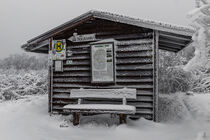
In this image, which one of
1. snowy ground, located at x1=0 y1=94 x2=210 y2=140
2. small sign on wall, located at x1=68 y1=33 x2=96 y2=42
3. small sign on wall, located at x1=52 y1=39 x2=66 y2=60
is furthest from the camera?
small sign on wall, located at x1=52 y1=39 x2=66 y2=60

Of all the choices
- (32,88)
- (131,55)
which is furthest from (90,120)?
(32,88)

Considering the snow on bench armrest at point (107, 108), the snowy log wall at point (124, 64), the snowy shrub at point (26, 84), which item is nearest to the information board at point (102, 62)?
the snowy log wall at point (124, 64)

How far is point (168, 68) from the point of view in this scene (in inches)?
461

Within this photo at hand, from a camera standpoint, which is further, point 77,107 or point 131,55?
point 131,55

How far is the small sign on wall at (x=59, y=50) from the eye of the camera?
7.93 metres

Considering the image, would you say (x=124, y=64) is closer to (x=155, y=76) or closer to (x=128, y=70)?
(x=128, y=70)

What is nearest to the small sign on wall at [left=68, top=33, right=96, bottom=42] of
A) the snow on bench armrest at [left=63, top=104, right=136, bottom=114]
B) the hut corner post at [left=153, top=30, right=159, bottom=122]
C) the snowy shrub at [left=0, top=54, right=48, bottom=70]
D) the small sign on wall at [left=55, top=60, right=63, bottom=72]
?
the small sign on wall at [left=55, top=60, right=63, bottom=72]

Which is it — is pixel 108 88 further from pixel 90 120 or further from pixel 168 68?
pixel 168 68

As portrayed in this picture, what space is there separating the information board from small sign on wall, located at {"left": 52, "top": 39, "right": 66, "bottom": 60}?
1263mm

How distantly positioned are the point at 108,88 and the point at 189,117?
3367 millimetres

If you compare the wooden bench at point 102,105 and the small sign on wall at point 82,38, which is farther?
the small sign on wall at point 82,38

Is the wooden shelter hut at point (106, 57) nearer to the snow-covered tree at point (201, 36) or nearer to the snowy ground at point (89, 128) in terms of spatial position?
the snowy ground at point (89, 128)

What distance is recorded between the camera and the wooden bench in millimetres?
5992

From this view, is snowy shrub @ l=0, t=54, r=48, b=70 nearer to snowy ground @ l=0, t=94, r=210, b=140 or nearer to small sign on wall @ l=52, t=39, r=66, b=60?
small sign on wall @ l=52, t=39, r=66, b=60
